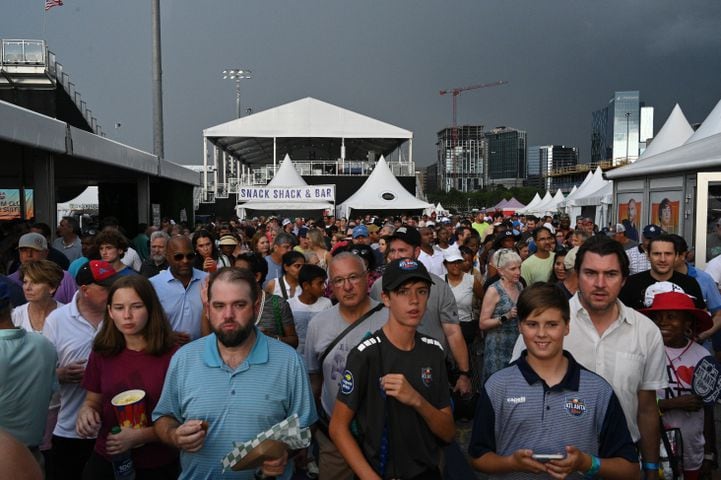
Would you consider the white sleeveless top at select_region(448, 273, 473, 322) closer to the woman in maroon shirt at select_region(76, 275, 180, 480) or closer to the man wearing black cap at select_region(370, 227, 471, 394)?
the man wearing black cap at select_region(370, 227, 471, 394)

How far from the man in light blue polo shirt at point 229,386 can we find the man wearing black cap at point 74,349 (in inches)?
46.0

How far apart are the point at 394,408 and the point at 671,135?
2028cm

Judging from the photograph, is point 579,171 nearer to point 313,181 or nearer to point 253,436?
point 313,181

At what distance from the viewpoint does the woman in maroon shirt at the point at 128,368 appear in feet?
10.2

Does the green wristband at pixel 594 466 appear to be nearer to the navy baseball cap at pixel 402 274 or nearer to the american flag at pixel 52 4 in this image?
the navy baseball cap at pixel 402 274

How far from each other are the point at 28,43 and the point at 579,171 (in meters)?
77.0

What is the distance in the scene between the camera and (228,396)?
273cm

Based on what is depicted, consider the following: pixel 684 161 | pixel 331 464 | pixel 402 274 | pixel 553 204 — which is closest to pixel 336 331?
pixel 331 464

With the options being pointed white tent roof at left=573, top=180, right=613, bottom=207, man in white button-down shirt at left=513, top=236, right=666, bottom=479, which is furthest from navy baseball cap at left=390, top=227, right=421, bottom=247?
pointed white tent roof at left=573, top=180, right=613, bottom=207

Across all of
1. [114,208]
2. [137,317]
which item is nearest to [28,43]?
[114,208]

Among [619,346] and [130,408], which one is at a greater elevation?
[619,346]

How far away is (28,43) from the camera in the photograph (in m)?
24.8

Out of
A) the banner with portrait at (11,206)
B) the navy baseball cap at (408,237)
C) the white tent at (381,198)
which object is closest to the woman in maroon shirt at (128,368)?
the navy baseball cap at (408,237)

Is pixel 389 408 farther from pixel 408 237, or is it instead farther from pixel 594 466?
pixel 408 237
